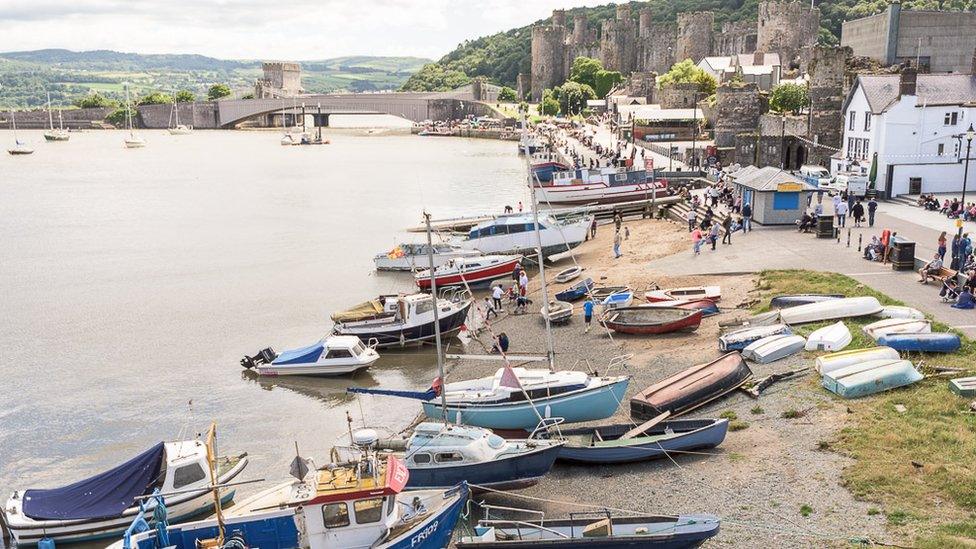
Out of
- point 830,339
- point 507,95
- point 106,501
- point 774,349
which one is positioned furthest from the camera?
point 507,95

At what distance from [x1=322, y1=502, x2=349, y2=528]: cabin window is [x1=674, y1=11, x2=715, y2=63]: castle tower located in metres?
122

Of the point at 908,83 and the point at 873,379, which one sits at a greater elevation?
the point at 908,83

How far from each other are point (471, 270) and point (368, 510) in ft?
75.6

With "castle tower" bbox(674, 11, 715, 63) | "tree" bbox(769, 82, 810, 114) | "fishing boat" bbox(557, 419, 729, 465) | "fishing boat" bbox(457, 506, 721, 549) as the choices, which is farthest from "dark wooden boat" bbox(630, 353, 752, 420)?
"castle tower" bbox(674, 11, 715, 63)

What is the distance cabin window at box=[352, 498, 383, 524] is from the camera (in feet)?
50.3

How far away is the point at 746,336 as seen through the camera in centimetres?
2428

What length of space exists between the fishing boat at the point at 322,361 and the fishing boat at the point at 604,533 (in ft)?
44.0

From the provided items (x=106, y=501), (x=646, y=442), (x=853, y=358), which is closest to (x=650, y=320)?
(x=853, y=358)

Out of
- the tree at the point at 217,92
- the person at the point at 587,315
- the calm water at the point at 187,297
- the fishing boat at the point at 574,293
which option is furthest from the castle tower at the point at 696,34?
the person at the point at 587,315

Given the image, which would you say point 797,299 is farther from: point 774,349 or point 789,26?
point 789,26

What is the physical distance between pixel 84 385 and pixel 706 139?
55929 millimetres

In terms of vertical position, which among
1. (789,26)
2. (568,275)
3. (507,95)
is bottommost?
(568,275)

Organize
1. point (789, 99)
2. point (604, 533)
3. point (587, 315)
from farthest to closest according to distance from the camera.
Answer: point (789, 99) → point (587, 315) → point (604, 533)

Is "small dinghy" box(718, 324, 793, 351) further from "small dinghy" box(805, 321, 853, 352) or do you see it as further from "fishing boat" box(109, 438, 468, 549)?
"fishing boat" box(109, 438, 468, 549)
